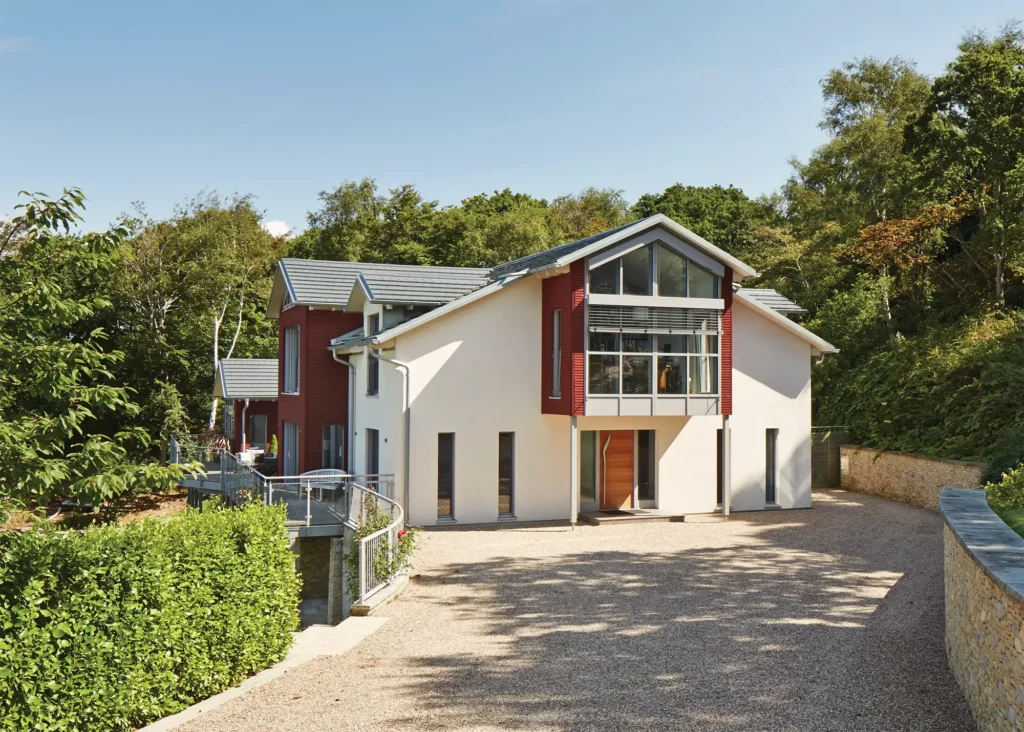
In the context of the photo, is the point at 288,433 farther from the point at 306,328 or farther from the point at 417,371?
the point at 417,371

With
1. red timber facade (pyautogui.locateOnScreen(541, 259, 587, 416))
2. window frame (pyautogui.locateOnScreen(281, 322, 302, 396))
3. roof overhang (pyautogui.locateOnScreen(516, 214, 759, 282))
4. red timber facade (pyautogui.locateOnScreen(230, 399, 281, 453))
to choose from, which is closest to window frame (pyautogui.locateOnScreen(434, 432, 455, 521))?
red timber facade (pyautogui.locateOnScreen(541, 259, 587, 416))

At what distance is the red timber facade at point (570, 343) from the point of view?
1988cm

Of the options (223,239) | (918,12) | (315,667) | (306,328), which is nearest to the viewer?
(315,667)

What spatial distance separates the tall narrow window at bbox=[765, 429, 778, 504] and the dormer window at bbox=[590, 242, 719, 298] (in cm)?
474

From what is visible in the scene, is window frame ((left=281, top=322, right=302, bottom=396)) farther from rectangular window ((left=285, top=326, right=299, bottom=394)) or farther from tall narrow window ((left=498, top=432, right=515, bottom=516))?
tall narrow window ((left=498, top=432, right=515, bottom=516))

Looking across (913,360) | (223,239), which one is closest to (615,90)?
(913,360)

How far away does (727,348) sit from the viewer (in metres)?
21.6

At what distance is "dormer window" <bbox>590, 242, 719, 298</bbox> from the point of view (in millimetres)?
20188

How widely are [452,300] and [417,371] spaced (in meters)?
2.46

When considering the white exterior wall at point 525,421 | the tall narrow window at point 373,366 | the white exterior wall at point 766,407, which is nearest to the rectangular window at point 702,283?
the white exterior wall at point 766,407

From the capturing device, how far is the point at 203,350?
3966 cm

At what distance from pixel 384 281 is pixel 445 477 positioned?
526 centimetres

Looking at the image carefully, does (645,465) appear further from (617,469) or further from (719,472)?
(719,472)

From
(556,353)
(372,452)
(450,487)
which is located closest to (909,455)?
(556,353)
